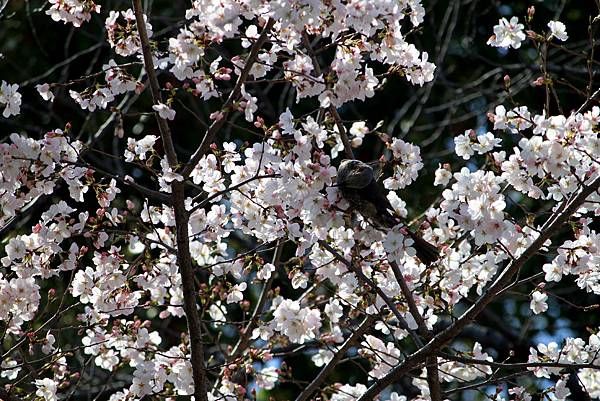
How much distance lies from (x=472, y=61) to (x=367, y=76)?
5.46 metres

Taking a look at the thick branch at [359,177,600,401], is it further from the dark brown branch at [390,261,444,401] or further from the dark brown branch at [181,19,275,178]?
the dark brown branch at [181,19,275,178]

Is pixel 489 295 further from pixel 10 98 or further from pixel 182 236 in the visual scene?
pixel 10 98

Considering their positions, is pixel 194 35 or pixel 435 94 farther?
pixel 435 94

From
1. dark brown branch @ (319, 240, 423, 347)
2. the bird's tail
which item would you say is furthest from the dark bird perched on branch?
dark brown branch @ (319, 240, 423, 347)

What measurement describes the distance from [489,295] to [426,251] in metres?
0.29

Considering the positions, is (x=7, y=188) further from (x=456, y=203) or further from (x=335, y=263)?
(x=456, y=203)

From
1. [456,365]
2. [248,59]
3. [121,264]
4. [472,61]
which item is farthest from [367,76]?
[472,61]

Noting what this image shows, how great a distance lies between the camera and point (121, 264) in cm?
328

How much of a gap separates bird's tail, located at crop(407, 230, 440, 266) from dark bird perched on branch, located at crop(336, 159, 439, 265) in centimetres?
5

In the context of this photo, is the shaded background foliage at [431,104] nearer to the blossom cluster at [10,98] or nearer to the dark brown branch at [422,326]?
the dark brown branch at [422,326]

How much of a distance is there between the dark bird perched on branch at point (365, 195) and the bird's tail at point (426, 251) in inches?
2.0

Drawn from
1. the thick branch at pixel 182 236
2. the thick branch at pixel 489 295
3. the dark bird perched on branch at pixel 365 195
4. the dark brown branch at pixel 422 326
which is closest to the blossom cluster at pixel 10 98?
the thick branch at pixel 182 236

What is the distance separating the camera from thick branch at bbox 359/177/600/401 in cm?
279

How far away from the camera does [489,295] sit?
2877mm
